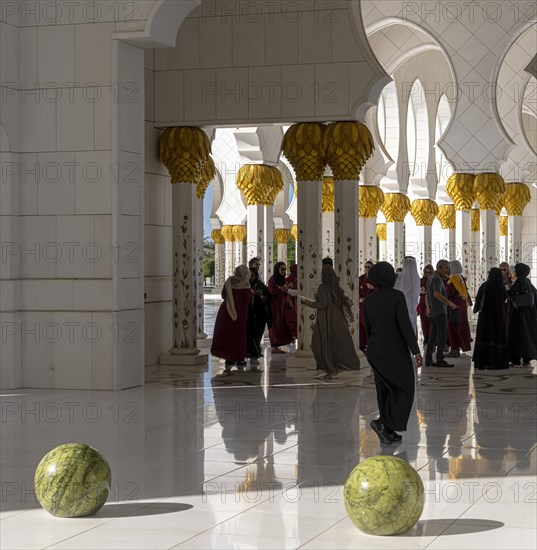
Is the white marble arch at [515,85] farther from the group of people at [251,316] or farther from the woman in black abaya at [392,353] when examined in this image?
the woman in black abaya at [392,353]

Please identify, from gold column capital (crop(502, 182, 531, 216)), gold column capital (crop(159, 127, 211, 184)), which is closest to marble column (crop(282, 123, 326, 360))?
gold column capital (crop(159, 127, 211, 184))

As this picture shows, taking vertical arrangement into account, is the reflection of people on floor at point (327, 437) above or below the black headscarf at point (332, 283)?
below

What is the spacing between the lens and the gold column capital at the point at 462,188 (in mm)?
15555

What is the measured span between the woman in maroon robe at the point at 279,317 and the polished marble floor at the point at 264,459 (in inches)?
111

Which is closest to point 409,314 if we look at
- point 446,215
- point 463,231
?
point 463,231

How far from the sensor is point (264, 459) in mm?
5324

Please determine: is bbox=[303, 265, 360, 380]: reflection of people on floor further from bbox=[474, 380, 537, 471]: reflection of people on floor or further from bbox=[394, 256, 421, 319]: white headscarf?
bbox=[394, 256, 421, 319]: white headscarf

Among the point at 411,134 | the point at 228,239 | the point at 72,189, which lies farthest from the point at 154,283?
the point at 228,239

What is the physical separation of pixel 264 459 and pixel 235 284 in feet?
16.2

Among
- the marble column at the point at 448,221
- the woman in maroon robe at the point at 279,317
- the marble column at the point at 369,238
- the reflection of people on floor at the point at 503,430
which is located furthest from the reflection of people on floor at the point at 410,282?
the marble column at the point at 448,221

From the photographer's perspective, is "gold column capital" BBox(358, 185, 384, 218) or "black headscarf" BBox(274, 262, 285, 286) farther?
"gold column capital" BBox(358, 185, 384, 218)

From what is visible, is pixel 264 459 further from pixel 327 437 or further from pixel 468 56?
pixel 468 56

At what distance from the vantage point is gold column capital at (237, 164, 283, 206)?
1429 centimetres

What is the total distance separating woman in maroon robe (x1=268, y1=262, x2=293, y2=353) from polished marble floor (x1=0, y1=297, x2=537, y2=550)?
9.28 feet
